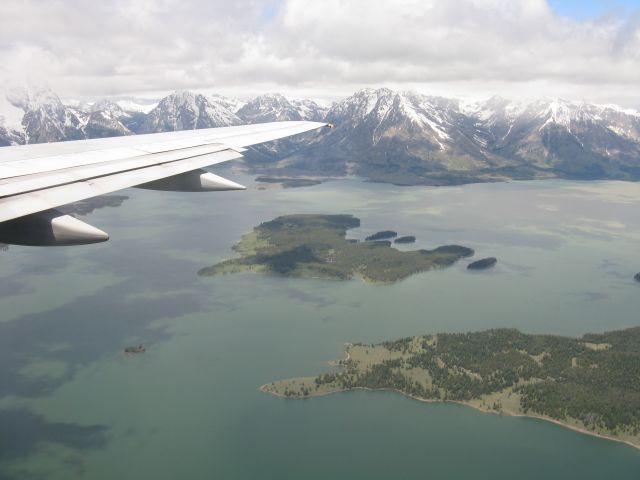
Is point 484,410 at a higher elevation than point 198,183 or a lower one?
lower

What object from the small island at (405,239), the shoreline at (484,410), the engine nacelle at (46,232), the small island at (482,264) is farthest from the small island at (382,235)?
the engine nacelle at (46,232)

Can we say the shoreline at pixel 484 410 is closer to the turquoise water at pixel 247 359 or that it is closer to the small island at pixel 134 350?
the turquoise water at pixel 247 359

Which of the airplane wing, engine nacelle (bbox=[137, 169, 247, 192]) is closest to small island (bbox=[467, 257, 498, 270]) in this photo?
the airplane wing

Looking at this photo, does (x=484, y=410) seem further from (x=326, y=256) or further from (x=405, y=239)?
(x=405, y=239)

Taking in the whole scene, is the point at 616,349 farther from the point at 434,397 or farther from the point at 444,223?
the point at 444,223

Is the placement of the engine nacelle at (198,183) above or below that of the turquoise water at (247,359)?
above

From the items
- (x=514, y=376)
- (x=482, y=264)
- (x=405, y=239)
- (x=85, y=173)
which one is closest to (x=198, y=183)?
(x=85, y=173)

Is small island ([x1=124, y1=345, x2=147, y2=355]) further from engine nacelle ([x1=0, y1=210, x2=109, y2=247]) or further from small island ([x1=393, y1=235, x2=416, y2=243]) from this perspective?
small island ([x1=393, y1=235, x2=416, y2=243])
